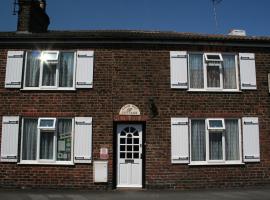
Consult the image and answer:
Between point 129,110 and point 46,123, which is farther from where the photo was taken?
point 129,110

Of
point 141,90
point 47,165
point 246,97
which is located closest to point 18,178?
point 47,165

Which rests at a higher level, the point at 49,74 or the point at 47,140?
the point at 49,74

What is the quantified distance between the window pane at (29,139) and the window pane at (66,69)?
1713mm

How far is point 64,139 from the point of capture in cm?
1200

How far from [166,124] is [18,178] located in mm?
5461

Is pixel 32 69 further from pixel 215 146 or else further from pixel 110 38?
pixel 215 146

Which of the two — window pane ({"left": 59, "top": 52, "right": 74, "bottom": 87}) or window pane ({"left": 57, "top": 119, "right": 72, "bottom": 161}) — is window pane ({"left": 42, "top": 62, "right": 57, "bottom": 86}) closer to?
window pane ({"left": 59, "top": 52, "right": 74, "bottom": 87})

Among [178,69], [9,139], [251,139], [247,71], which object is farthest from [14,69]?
[251,139]

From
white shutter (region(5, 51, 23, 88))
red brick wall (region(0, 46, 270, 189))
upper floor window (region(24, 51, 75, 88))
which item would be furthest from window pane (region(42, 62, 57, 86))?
white shutter (region(5, 51, 23, 88))

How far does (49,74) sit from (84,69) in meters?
1.34

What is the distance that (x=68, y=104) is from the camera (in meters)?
12.1

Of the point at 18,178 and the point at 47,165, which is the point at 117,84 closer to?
the point at 47,165

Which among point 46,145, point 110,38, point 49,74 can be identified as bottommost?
point 46,145

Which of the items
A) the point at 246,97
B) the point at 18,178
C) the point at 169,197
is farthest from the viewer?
the point at 246,97
